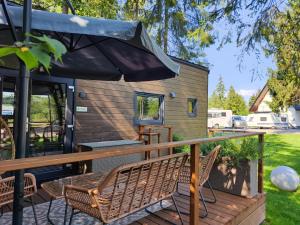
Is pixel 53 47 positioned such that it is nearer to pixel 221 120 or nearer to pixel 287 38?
pixel 287 38

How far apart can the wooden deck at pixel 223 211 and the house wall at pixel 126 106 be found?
2055 mm

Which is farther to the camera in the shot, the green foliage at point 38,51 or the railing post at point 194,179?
the railing post at point 194,179

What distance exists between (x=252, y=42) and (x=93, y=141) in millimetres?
4145

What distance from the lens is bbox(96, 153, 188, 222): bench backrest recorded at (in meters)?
2.22

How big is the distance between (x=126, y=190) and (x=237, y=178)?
225 cm

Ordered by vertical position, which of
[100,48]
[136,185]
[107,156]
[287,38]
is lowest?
[136,185]

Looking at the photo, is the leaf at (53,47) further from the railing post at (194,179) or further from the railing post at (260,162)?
the railing post at (260,162)

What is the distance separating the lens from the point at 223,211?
3.34 meters

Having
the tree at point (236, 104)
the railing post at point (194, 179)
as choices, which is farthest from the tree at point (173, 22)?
the tree at point (236, 104)

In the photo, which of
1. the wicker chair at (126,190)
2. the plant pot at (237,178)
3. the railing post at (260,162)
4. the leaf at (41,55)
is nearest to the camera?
the leaf at (41,55)

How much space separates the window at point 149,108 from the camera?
24.1 ft

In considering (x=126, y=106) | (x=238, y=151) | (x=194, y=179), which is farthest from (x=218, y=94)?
(x=194, y=179)

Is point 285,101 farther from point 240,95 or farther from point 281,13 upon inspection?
point 240,95

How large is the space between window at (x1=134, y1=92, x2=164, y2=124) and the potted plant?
135 inches
